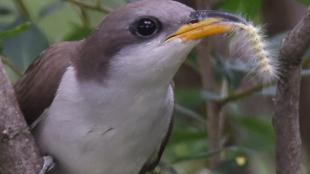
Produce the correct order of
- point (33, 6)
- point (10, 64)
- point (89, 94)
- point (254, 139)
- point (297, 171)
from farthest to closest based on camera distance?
point (33, 6) < point (254, 139) < point (10, 64) < point (89, 94) < point (297, 171)

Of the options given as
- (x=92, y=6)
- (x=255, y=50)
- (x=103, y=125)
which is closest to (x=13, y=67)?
(x=92, y=6)

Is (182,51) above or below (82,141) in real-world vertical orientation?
above

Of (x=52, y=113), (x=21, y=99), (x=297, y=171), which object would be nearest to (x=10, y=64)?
(x=21, y=99)

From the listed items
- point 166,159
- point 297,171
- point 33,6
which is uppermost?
point 297,171

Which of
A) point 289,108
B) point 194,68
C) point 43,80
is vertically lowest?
point 194,68

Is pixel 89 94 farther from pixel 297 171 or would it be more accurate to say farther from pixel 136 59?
pixel 297 171

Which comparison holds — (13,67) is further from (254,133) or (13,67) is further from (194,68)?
(254,133)

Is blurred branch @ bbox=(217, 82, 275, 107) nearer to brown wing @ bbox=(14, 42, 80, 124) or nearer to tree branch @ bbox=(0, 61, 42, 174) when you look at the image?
brown wing @ bbox=(14, 42, 80, 124)
